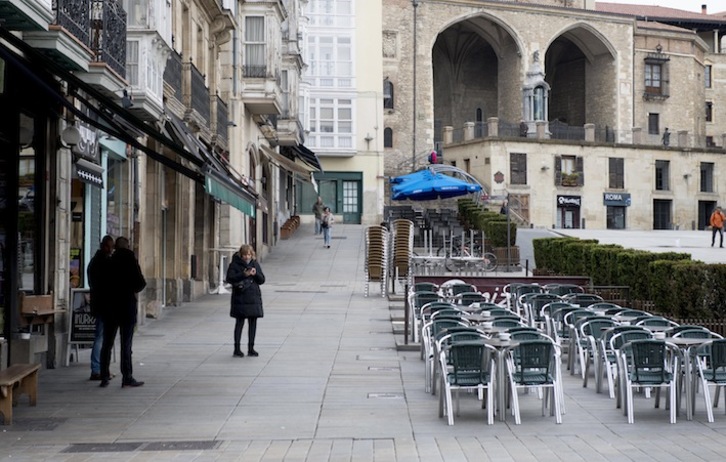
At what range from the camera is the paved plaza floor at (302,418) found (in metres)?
9.73

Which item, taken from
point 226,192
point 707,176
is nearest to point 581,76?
point 707,176

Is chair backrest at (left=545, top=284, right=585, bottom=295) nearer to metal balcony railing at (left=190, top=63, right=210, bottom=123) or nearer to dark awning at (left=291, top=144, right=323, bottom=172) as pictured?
metal balcony railing at (left=190, top=63, right=210, bottom=123)

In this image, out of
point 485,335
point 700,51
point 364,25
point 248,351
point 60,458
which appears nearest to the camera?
point 60,458

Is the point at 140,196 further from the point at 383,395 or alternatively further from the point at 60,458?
the point at 60,458

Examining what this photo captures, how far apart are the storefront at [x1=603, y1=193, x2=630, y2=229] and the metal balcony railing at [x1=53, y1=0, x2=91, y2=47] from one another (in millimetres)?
54467

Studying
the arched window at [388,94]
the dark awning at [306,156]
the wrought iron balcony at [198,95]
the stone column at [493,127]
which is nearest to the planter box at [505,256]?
the wrought iron balcony at [198,95]

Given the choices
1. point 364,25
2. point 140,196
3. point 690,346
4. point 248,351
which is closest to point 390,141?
point 364,25

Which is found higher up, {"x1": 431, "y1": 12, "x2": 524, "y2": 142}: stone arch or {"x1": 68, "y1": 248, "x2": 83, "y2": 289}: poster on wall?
{"x1": 431, "y1": 12, "x2": 524, "y2": 142}: stone arch

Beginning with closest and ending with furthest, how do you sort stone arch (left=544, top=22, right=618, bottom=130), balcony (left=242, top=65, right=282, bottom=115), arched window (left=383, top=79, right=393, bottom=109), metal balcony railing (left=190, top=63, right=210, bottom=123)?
metal balcony railing (left=190, top=63, right=210, bottom=123) → balcony (left=242, top=65, right=282, bottom=115) → arched window (left=383, top=79, right=393, bottom=109) → stone arch (left=544, top=22, right=618, bottom=130)

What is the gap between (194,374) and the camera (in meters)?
14.7

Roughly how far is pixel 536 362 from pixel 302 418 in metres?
2.46

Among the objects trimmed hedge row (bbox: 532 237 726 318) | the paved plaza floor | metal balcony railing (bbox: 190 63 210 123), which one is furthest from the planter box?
the paved plaza floor

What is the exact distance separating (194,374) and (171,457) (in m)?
→ 5.26

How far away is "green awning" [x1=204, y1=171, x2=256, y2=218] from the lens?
1414 cm
